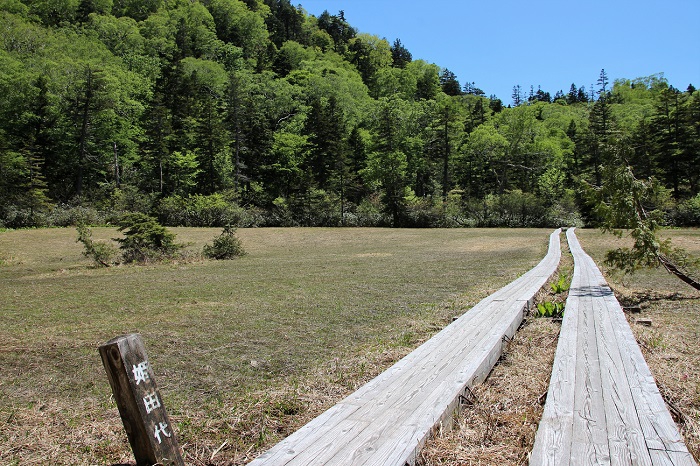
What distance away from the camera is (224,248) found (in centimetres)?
1884

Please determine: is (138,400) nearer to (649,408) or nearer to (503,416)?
(503,416)

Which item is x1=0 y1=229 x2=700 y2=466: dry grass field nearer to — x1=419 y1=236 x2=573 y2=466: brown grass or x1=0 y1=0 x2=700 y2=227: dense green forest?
x1=419 y1=236 x2=573 y2=466: brown grass

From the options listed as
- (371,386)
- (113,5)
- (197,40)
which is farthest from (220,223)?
(113,5)

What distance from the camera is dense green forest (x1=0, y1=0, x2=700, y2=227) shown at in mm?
41000

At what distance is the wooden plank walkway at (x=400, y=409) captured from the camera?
2213 millimetres

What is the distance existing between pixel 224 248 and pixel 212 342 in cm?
1339

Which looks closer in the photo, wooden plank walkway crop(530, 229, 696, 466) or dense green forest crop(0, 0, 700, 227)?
wooden plank walkway crop(530, 229, 696, 466)

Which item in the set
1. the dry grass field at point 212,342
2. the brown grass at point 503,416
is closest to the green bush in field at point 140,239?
the dry grass field at point 212,342

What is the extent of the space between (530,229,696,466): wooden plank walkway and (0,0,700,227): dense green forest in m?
27.3

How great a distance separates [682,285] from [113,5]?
11447 cm

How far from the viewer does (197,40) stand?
292 feet

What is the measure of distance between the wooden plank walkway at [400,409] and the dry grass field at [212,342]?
21.6 inches

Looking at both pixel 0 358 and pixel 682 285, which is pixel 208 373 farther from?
pixel 682 285

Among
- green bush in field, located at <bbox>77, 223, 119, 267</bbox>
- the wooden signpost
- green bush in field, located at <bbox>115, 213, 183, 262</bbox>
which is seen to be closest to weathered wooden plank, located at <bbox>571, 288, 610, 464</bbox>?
the wooden signpost
